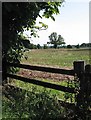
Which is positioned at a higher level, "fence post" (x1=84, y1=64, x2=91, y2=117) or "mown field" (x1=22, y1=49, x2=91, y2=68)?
"mown field" (x1=22, y1=49, x2=91, y2=68)

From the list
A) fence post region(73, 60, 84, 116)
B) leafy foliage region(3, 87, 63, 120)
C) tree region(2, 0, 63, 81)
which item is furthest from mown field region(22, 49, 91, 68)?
leafy foliage region(3, 87, 63, 120)

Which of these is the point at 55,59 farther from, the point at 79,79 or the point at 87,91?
the point at 87,91

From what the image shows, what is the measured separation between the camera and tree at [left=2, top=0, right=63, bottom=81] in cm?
1012

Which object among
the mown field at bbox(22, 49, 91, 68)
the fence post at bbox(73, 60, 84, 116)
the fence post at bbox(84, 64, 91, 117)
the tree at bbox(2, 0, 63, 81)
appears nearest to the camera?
the fence post at bbox(84, 64, 91, 117)

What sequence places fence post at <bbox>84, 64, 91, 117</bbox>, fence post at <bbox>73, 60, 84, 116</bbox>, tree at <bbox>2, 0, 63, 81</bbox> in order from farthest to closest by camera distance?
tree at <bbox>2, 0, 63, 81</bbox> < fence post at <bbox>73, 60, 84, 116</bbox> < fence post at <bbox>84, 64, 91, 117</bbox>

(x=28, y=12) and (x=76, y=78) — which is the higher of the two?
(x=28, y=12)

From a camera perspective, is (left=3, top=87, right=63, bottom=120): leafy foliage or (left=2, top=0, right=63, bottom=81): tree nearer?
(left=3, top=87, right=63, bottom=120): leafy foliage

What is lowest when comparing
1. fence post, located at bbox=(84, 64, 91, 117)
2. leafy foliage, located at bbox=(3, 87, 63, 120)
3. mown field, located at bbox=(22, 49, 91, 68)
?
leafy foliage, located at bbox=(3, 87, 63, 120)

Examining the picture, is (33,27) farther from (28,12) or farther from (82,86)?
(82,86)

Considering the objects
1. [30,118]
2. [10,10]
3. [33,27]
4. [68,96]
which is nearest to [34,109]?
[30,118]

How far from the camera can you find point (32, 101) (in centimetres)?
744

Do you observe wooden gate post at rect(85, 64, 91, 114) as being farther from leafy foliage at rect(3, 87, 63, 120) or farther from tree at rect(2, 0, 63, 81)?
tree at rect(2, 0, 63, 81)

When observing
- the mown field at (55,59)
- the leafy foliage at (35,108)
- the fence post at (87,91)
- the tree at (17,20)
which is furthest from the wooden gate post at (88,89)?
the tree at (17,20)

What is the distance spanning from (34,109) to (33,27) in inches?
221
